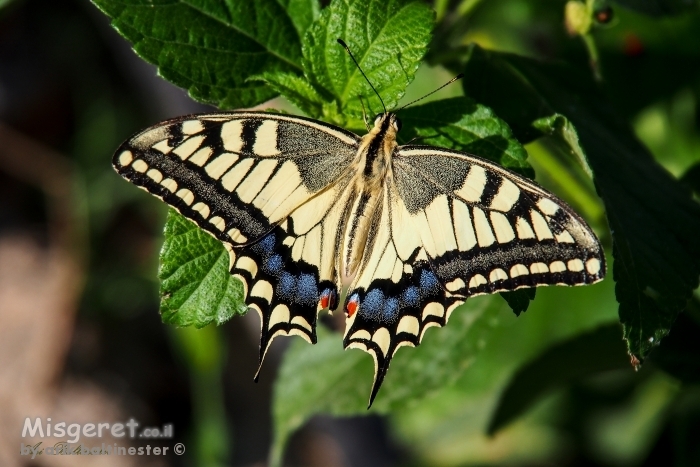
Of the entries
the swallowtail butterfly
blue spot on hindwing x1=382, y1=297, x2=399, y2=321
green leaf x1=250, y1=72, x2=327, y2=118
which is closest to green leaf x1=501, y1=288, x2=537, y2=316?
the swallowtail butterfly

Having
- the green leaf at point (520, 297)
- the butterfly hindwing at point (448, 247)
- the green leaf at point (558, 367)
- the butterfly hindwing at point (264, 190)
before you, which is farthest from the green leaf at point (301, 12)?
the green leaf at point (558, 367)

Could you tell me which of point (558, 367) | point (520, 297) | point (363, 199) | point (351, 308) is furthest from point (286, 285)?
point (558, 367)

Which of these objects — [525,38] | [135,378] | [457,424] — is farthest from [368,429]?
[525,38]

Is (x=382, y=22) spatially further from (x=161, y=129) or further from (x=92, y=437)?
(x=92, y=437)

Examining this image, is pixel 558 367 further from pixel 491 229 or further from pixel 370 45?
pixel 370 45

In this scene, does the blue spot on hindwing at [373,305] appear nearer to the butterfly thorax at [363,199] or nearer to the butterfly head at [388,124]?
the butterfly thorax at [363,199]

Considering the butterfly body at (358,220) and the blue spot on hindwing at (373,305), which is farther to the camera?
the blue spot on hindwing at (373,305)
